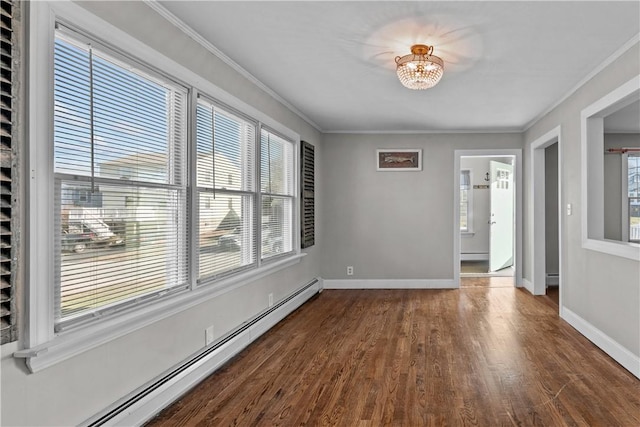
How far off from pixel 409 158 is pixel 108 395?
5.03 m

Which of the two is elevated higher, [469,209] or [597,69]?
[597,69]

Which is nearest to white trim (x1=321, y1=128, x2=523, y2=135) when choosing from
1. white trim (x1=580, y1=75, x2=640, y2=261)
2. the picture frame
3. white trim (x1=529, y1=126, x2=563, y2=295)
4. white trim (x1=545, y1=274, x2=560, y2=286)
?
the picture frame

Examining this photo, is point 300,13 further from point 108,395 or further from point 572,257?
point 572,257

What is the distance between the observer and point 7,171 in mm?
1447

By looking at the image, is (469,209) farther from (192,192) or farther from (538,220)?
(192,192)

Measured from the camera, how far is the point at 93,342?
180cm

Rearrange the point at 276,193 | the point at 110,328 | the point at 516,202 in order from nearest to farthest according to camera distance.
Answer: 1. the point at 110,328
2. the point at 276,193
3. the point at 516,202

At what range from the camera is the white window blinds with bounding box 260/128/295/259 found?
12.9 feet

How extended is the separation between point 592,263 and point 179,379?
3.57m

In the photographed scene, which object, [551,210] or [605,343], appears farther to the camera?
[551,210]

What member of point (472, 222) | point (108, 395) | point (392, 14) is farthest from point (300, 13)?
point (472, 222)

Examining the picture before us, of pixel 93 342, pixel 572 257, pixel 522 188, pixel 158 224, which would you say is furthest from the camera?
pixel 522 188

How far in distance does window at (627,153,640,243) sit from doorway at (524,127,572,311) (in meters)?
0.93

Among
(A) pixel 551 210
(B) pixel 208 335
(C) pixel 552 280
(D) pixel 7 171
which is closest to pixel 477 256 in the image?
(C) pixel 552 280
